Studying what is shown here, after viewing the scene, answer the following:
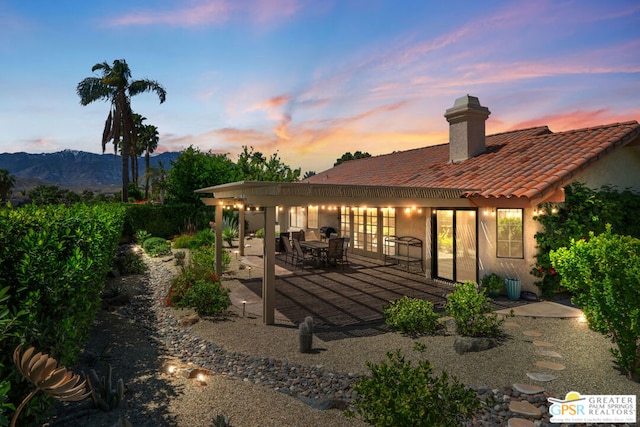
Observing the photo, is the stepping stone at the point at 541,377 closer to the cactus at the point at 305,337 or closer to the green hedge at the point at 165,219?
the cactus at the point at 305,337

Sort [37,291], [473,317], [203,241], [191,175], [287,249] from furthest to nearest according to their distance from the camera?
1. [191,175]
2. [203,241]
3. [287,249]
4. [473,317]
5. [37,291]

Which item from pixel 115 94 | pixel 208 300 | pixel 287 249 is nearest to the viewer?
pixel 208 300

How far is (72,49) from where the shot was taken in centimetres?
943

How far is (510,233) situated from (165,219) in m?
19.8

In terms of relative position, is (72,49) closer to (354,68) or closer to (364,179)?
(354,68)

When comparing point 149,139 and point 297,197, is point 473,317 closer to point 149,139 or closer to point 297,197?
point 297,197

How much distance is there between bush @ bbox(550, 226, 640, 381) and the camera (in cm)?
438

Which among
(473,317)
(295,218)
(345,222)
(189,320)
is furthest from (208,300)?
(295,218)

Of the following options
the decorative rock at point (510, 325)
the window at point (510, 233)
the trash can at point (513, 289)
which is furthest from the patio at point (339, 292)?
the window at point (510, 233)

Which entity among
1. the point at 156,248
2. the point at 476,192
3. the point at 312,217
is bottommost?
the point at 156,248

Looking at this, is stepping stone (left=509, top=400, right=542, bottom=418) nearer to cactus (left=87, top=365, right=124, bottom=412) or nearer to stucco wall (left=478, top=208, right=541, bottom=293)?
cactus (left=87, top=365, right=124, bottom=412)

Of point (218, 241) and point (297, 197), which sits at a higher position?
point (297, 197)

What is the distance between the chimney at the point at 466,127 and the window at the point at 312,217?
8.83 meters

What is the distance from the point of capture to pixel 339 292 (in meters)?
9.73
